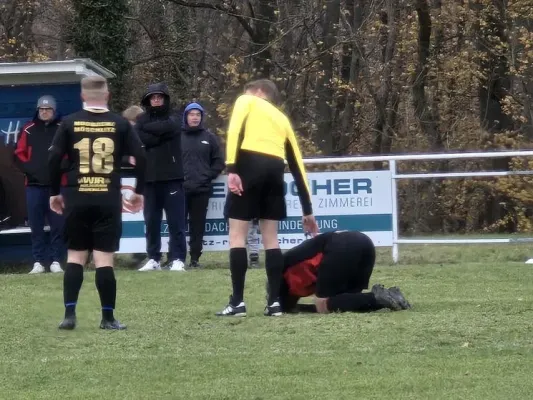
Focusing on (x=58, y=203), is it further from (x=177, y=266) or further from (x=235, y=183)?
(x=177, y=266)

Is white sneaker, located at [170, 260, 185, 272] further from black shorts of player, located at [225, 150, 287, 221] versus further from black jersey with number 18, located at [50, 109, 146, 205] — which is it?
black jersey with number 18, located at [50, 109, 146, 205]

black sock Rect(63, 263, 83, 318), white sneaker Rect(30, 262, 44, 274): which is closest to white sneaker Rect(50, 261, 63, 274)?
white sneaker Rect(30, 262, 44, 274)

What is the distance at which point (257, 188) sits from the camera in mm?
8781

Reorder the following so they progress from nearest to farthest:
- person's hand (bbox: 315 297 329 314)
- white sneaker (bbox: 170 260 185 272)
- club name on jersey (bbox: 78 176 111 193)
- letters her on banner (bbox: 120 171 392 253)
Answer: club name on jersey (bbox: 78 176 111 193), person's hand (bbox: 315 297 329 314), white sneaker (bbox: 170 260 185 272), letters her on banner (bbox: 120 171 392 253)

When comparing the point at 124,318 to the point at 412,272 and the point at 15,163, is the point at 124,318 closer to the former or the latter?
the point at 412,272

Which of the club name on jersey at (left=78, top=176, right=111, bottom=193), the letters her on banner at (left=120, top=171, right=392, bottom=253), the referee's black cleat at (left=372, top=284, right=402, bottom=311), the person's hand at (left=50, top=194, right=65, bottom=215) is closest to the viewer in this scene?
the club name on jersey at (left=78, top=176, right=111, bottom=193)

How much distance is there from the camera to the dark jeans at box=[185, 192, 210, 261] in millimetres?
14039

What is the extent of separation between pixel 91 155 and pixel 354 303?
7.62 ft

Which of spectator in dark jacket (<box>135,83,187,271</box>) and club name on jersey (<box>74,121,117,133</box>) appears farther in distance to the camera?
spectator in dark jacket (<box>135,83,187,271</box>)

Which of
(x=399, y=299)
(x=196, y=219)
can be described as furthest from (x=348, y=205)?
(x=399, y=299)

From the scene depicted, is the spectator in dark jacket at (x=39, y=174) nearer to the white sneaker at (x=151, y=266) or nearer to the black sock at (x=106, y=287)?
the white sneaker at (x=151, y=266)

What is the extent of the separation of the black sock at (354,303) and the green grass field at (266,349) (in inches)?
6.2

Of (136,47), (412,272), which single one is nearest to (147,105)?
(412,272)

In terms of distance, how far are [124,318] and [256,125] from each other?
1835 mm
